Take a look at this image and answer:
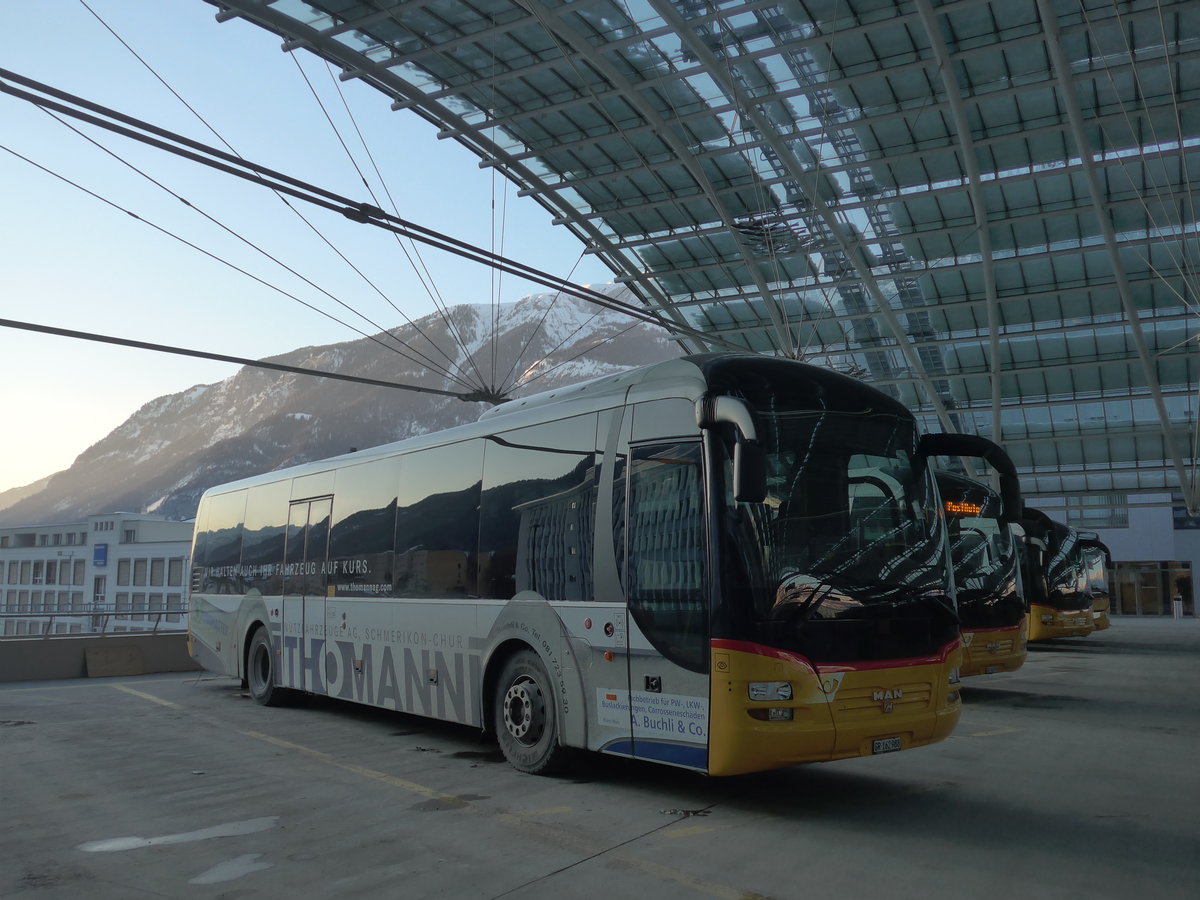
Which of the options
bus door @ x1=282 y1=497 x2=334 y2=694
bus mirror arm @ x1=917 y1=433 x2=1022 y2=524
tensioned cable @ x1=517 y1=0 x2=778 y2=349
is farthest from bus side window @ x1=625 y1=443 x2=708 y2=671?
tensioned cable @ x1=517 y1=0 x2=778 y2=349

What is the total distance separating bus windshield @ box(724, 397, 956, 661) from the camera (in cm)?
658

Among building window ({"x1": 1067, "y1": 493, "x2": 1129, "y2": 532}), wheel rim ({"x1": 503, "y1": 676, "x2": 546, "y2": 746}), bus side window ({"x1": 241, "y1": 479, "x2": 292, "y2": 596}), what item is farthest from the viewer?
building window ({"x1": 1067, "y1": 493, "x2": 1129, "y2": 532})

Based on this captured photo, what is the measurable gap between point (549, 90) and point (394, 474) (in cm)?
1645

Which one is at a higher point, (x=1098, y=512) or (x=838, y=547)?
(x=1098, y=512)

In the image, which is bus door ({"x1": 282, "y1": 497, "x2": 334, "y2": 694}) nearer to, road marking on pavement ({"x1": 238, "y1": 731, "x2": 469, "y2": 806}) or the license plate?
road marking on pavement ({"x1": 238, "y1": 731, "x2": 469, "y2": 806})

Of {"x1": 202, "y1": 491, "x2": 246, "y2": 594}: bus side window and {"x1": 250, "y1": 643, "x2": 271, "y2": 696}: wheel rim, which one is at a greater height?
{"x1": 202, "y1": 491, "x2": 246, "y2": 594}: bus side window

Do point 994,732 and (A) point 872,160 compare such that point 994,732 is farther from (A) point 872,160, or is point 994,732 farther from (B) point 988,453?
(A) point 872,160

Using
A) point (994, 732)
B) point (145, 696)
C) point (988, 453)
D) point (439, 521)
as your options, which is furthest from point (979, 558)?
point (145, 696)

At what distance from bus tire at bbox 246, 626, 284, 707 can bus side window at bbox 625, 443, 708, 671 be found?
25.2 ft

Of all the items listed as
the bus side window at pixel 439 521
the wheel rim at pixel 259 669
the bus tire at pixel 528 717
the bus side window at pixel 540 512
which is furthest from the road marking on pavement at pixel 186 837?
the wheel rim at pixel 259 669

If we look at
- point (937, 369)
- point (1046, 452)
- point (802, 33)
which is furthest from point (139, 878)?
point (1046, 452)

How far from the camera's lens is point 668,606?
274 inches

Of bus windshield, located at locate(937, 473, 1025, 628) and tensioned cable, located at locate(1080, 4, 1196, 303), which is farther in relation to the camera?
tensioned cable, located at locate(1080, 4, 1196, 303)

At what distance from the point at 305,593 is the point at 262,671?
1874 mm
